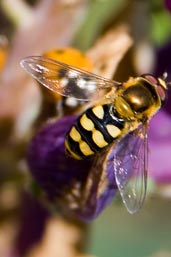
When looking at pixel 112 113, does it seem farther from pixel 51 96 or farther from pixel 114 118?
pixel 51 96

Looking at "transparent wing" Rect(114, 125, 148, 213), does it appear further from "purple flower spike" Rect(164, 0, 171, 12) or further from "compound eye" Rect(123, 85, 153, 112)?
"purple flower spike" Rect(164, 0, 171, 12)

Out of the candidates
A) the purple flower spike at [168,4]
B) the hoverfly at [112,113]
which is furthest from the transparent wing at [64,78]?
the purple flower spike at [168,4]

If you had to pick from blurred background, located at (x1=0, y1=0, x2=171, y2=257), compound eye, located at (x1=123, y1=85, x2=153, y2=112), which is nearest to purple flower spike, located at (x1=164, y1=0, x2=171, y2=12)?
blurred background, located at (x1=0, y1=0, x2=171, y2=257)

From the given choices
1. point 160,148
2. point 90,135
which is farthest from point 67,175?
point 160,148

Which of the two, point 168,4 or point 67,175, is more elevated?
point 168,4

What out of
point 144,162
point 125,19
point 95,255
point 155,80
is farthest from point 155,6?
point 95,255

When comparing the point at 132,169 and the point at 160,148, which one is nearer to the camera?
the point at 132,169

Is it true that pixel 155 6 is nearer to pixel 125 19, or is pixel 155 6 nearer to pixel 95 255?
pixel 125 19
